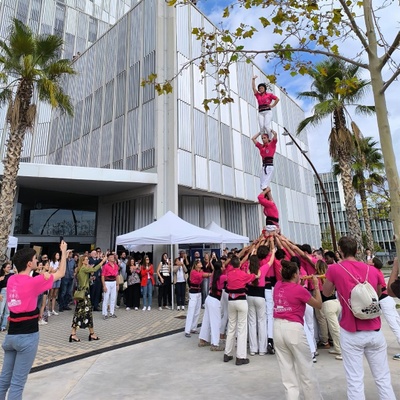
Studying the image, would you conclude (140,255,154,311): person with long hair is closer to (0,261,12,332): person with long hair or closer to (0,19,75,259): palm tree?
(0,261,12,332): person with long hair

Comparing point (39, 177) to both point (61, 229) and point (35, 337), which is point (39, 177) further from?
point (35, 337)

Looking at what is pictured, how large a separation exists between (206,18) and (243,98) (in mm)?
5973

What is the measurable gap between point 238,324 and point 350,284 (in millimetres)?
3192

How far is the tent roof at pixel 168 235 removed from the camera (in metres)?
12.7

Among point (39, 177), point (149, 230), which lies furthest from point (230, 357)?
point (39, 177)

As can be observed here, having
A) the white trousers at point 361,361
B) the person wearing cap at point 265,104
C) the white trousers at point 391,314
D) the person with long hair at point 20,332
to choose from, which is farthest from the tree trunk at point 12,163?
the white trousers at point 391,314

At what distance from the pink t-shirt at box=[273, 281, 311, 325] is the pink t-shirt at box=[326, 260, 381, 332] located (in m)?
0.46

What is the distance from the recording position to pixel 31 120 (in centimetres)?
1255

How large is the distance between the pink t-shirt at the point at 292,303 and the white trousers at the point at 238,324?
2238 millimetres

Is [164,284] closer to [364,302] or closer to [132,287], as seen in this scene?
[132,287]

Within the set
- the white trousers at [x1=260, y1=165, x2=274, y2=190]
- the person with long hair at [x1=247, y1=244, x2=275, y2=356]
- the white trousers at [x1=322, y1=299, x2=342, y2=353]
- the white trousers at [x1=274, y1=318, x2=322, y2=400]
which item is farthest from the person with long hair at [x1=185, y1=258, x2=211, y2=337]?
the white trousers at [x1=274, y1=318, x2=322, y2=400]

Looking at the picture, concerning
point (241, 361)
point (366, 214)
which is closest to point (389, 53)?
point (241, 361)

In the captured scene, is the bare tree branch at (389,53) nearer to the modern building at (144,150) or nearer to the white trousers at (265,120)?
the white trousers at (265,120)

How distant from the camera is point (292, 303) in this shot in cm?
388
